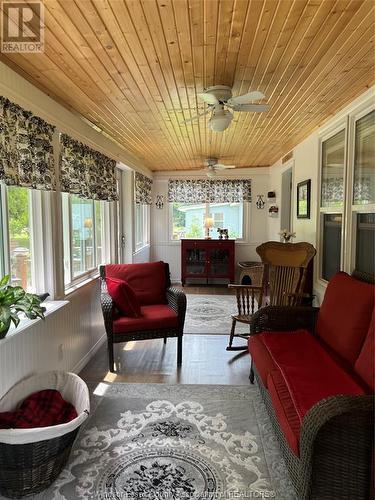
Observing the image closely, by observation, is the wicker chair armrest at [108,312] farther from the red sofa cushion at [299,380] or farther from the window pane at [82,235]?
the red sofa cushion at [299,380]

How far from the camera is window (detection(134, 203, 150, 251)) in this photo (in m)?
6.15

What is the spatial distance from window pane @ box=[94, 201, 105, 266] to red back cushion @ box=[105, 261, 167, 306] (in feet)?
1.85

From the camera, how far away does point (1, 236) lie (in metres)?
2.21

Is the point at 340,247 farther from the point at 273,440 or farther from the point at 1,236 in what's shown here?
the point at 1,236

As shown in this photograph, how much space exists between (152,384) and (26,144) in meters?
2.02

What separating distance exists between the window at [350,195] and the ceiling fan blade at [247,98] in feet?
3.09

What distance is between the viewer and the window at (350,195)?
2.57 metres

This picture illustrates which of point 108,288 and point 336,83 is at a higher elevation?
point 336,83

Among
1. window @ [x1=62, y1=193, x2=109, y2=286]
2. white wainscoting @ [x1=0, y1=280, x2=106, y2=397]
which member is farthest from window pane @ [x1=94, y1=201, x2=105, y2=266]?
white wainscoting @ [x1=0, y1=280, x2=106, y2=397]

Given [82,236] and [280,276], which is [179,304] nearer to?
[280,276]

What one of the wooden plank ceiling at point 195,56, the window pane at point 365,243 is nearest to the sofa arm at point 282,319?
the window pane at point 365,243

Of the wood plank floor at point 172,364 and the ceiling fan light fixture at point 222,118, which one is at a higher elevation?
the ceiling fan light fixture at point 222,118

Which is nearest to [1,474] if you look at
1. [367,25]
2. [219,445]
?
[219,445]

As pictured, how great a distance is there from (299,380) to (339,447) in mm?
471
